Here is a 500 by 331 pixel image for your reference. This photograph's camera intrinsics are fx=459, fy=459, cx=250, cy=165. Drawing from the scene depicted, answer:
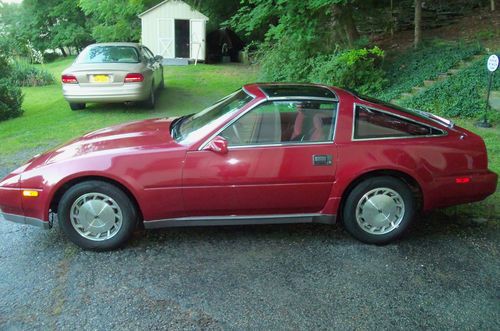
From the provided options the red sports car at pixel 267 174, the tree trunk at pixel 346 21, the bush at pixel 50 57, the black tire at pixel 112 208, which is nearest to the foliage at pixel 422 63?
the tree trunk at pixel 346 21

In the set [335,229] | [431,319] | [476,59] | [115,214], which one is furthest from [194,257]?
[476,59]

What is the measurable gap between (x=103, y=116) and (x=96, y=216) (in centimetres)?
632

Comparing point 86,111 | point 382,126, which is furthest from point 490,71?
point 86,111

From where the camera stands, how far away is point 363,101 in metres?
4.20

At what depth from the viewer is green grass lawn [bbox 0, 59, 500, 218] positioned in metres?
6.85

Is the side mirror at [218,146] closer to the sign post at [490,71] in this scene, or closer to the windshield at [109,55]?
the sign post at [490,71]

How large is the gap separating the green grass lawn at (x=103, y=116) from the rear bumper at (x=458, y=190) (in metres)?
0.60

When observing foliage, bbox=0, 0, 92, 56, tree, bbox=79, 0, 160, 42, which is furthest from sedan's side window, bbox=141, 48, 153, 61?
foliage, bbox=0, 0, 92, 56

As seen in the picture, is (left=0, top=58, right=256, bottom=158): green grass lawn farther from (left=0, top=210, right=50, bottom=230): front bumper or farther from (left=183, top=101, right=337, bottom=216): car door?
(left=183, top=101, right=337, bottom=216): car door

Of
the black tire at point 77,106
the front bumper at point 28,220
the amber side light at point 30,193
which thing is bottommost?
the front bumper at point 28,220

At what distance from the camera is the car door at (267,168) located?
3883 mm

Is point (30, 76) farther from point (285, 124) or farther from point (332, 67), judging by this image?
point (285, 124)

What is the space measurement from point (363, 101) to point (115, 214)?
242 cm

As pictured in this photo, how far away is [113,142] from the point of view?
420cm
